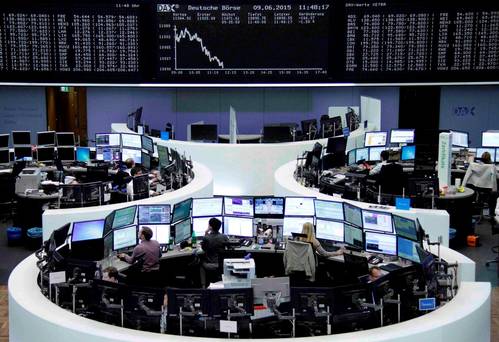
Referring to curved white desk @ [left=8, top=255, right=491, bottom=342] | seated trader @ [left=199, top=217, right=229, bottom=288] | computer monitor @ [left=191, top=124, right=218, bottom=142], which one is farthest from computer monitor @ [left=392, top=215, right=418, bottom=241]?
computer monitor @ [left=191, top=124, right=218, bottom=142]

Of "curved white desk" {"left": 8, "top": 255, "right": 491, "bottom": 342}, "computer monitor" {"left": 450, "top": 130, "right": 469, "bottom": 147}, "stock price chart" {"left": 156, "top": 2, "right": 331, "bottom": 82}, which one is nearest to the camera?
→ "curved white desk" {"left": 8, "top": 255, "right": 491, "bottom": 342}

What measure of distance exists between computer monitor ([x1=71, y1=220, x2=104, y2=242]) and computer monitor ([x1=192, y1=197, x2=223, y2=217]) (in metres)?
1.24

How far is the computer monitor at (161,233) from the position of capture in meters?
9.03

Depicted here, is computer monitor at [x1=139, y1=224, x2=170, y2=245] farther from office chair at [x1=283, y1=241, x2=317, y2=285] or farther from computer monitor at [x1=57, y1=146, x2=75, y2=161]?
computer monitor at [x1=57, y1=146, x2=75, y2=161]

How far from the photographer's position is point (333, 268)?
9.06 meters

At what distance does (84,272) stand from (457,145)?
9838 mm

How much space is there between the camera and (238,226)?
9445 millimetres

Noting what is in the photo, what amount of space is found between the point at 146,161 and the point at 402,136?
16.4 ft

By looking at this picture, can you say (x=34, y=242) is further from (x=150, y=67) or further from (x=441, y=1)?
(x=441, y=1)

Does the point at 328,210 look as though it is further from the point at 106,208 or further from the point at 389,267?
the point at 106,208

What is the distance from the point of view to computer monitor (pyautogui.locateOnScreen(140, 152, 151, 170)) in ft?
43.6

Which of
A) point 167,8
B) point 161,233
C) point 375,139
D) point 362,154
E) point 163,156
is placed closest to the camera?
point 161,233

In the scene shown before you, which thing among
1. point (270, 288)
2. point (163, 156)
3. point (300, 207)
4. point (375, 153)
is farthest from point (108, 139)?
point (270, 288)

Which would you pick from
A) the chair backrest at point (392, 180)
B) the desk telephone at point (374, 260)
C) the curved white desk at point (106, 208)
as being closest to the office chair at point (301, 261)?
the desk telephone at point (374, 260)
